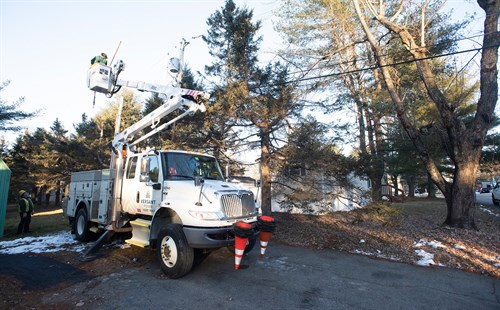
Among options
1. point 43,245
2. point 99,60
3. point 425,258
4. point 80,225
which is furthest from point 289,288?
point 43,245

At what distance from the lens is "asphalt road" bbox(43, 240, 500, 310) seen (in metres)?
4.71

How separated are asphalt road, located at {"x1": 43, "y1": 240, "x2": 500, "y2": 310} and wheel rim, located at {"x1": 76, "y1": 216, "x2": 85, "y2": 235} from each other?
4063 millimetres

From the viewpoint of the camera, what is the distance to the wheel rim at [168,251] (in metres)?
5.80

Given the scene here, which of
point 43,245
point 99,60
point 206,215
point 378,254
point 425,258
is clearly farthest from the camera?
point 43,245

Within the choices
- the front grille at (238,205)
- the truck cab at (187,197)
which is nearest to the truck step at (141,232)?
the truck cab at (187,197)

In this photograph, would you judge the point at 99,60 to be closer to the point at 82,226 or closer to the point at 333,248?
the point at 82,226

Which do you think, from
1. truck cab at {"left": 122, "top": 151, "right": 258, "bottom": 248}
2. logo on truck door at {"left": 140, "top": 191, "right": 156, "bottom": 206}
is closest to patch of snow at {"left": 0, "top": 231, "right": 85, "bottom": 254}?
truck cab at {"left": 122, "top": 151, "right": 258, "bottom": 248}

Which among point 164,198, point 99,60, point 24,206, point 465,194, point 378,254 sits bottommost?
point 378,254

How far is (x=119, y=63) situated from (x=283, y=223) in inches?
316

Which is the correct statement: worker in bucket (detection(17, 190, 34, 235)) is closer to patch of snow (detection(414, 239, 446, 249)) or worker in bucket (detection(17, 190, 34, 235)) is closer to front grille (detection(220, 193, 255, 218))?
front grille (detection(220, 193, 255, 218))

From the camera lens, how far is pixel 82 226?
9562 mm

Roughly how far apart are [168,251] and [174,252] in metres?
0.20

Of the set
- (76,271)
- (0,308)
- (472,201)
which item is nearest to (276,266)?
(76,271)

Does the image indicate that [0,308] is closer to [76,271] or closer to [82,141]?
[76,271]
